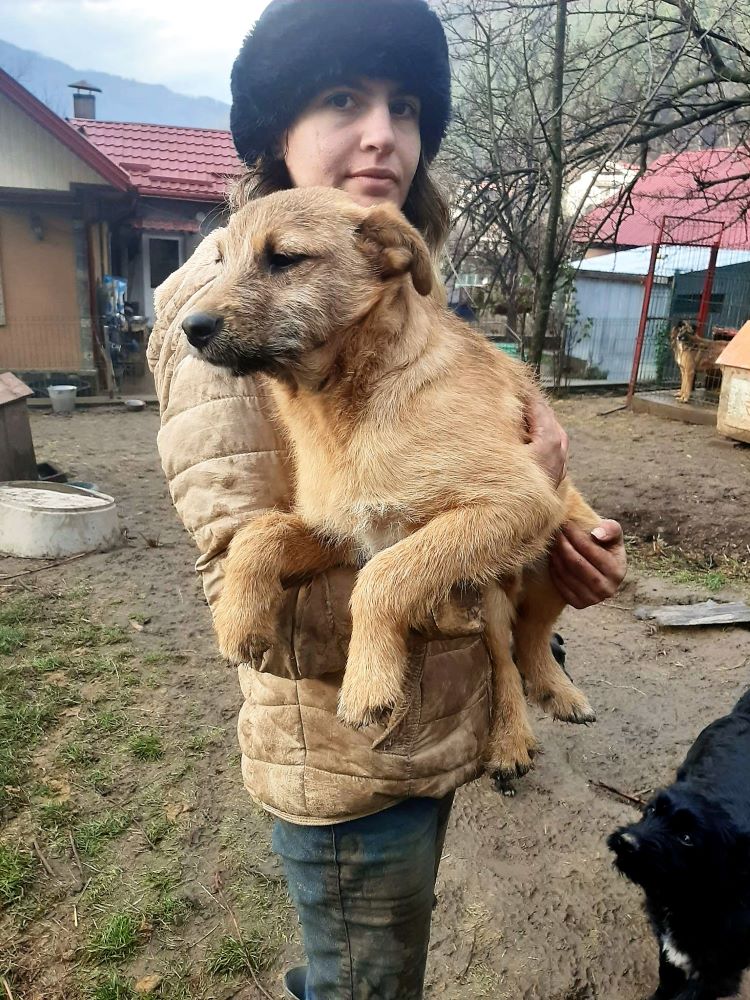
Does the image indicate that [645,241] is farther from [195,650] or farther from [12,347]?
[195,650]

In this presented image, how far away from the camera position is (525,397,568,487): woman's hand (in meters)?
2.01

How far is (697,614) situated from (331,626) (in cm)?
553

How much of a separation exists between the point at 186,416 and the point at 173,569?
5.74 metres

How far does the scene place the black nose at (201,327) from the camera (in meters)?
1.68

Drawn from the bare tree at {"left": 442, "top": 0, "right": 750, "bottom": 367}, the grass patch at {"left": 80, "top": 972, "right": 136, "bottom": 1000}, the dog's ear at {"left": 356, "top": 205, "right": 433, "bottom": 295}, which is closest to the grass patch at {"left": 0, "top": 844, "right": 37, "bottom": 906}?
the grass patch at {"left": 80, "top": 972, "right": 136, "bottom": 1000}

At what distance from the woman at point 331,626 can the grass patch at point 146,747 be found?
2.70 metres

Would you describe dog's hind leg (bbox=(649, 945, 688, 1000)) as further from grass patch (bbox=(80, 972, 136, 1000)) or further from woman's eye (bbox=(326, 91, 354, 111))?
woman's eye (bbox=(326, 91, 354, 111))

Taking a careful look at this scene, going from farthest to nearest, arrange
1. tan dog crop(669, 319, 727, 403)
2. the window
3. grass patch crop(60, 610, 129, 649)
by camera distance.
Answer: the window → tan dog crop(669, 319, 727, 403) → grass patch crop(60, 610, 129, 649)

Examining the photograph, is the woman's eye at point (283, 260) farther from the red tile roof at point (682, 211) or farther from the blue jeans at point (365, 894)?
the red tile roof at point (682, 211)

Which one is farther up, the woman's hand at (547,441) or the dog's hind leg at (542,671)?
the woman's hand at (547,441)

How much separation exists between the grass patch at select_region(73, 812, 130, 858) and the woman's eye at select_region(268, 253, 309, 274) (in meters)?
3.30

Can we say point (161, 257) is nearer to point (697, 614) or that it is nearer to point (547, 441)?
point (697, 614)

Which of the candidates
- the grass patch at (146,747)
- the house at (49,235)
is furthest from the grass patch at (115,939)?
the house at (49,235)

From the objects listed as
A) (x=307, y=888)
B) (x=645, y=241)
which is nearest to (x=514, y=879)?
(x=307, y=888)
